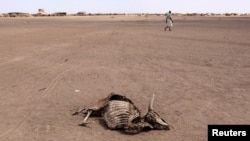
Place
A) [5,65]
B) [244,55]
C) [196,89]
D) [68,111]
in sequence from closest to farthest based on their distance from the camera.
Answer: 1. [68,111]
2. [196,89]
3. [5,65]
4. [244,55]

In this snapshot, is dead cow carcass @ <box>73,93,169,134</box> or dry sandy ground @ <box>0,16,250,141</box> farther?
dry sandy ground @ <box>0,16,250,141</box>

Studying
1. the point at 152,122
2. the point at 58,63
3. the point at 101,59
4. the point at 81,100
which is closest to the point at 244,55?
the point at 101,59

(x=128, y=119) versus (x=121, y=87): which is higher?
(x=128, y=119)

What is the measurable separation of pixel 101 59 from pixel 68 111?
7527 mm

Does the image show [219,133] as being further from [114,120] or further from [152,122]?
[114,120]

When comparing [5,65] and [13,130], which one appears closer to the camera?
[13,130]

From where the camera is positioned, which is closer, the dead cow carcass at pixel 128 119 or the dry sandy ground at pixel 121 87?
the dead cow carcass at pixel 128 119

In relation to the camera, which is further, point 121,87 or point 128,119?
point 121,87

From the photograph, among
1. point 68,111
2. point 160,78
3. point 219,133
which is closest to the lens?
point 219,133

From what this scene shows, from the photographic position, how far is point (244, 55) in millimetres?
17266

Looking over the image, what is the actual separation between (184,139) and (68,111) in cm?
292

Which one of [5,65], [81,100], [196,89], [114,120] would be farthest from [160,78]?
[5,65]

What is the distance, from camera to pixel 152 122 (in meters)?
8.05

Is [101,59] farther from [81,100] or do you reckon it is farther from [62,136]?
[62,136]
